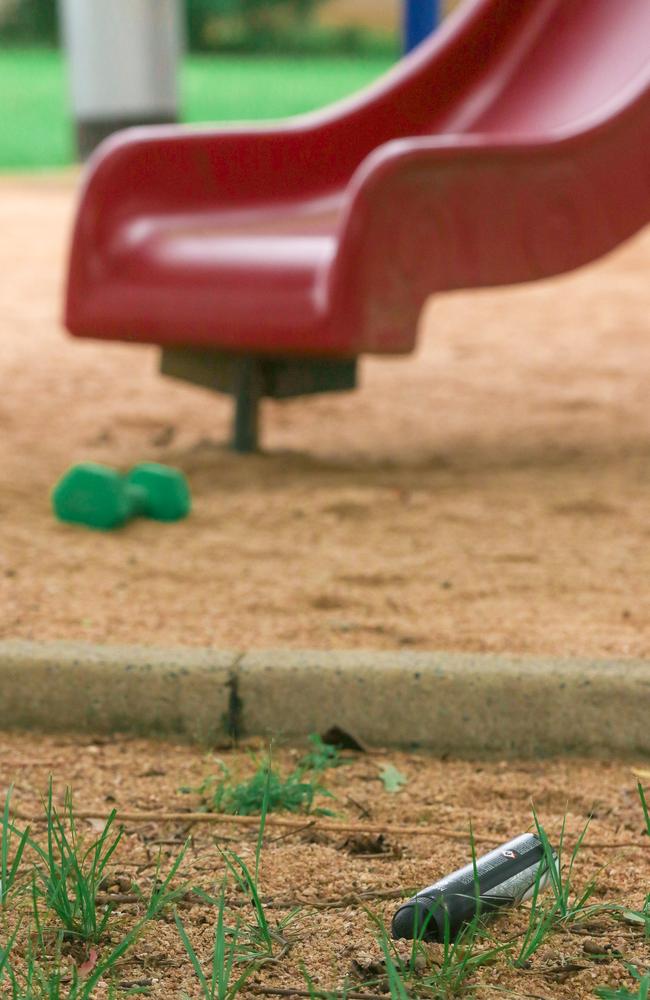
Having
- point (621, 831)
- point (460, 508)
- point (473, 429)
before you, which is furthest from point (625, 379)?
point (621, 831)

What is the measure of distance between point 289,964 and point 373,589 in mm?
1334

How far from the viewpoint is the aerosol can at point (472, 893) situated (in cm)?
151

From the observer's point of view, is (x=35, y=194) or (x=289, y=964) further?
(x=35, y=194)

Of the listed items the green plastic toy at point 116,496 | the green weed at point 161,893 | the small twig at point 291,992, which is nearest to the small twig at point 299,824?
the green weed at point 161,893

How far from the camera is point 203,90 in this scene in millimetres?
20672

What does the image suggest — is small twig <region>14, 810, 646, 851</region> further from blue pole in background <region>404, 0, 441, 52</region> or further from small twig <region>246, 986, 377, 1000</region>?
blue pole in background <region>404, 0, 441, 52</region>

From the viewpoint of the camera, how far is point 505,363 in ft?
17.7

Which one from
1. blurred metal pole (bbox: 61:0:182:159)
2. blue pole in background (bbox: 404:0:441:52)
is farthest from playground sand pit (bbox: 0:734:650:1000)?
blurred metal pole (bbox: 61:0:182:159)

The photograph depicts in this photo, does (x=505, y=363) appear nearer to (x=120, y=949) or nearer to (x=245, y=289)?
(x=245, y=289)

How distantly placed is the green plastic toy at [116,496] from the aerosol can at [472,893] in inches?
69.8

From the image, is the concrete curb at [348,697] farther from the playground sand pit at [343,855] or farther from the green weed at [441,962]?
the green weed at [441,962]

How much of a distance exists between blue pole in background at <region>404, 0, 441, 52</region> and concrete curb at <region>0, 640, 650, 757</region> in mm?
3877

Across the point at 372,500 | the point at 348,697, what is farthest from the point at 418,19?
the point at 348,697

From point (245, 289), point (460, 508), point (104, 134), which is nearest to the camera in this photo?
point (460, 508)
